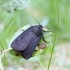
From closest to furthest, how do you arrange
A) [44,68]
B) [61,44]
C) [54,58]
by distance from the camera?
[44,68] < [54,58] < [61,44]

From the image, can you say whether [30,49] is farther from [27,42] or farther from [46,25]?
[46,25]

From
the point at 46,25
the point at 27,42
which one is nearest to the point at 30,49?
the point at 27,42

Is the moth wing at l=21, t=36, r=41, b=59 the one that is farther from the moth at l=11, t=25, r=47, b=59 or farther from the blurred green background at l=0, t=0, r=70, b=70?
the blurred green background at l=0, t=0, r=70, b=70

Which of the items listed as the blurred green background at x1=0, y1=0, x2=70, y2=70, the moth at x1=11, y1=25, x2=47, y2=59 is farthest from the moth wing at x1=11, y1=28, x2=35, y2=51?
the blurred green background at x1=0, y1=0, x2=70, y2=70

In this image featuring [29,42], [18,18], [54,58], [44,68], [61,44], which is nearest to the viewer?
[29,42]

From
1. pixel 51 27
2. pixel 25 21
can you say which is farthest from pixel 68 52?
pixel 25 21

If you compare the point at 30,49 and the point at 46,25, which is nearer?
the point at 30,49

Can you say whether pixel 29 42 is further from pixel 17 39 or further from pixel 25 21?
pixel 25 21
